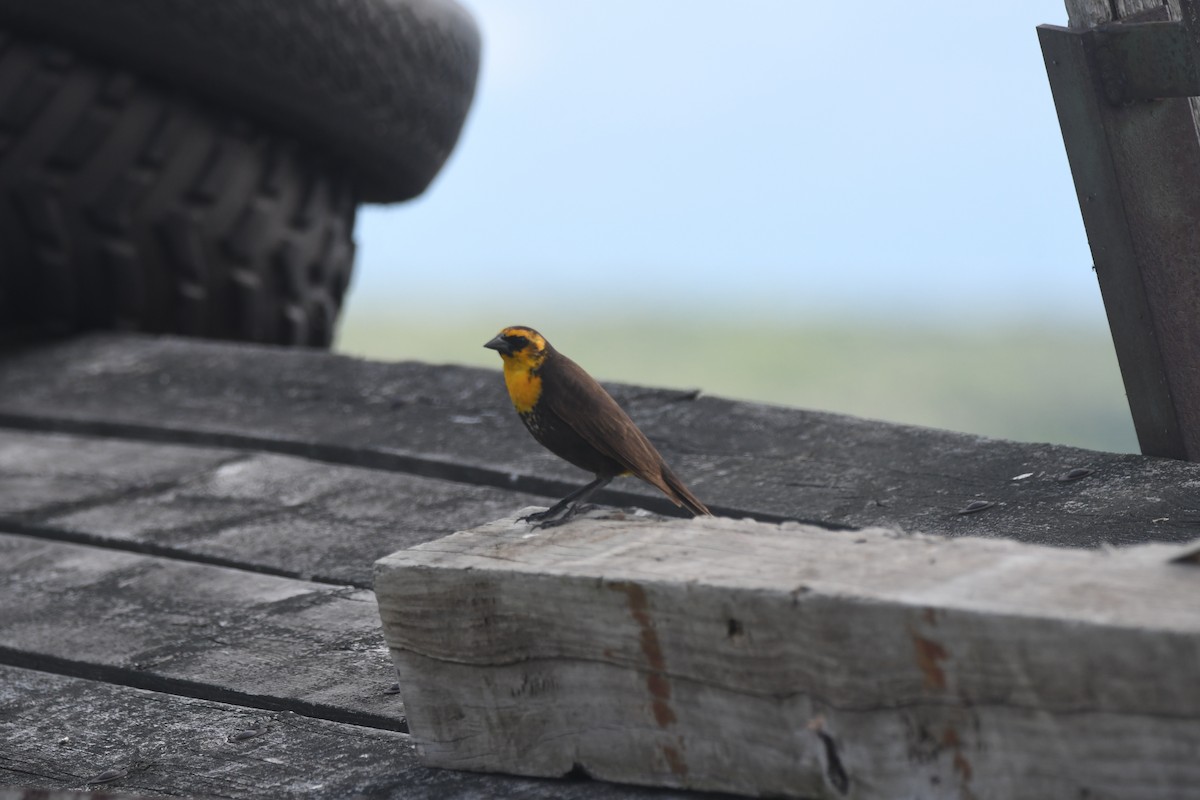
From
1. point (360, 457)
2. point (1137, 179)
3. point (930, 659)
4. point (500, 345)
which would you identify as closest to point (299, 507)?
point (360, 457)

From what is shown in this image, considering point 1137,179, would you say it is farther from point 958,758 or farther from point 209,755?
point 209,755

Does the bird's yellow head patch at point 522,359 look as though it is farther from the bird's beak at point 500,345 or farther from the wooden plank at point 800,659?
the wooden plank at point 800,659

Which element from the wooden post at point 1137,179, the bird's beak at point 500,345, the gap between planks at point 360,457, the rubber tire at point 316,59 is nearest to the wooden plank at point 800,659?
the bird's beak at point 500,345

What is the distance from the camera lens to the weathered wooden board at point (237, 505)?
230 centimetres

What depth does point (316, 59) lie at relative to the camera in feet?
11.9

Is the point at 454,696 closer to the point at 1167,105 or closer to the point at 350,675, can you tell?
the point at 350,675

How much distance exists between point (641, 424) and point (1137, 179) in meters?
1.04

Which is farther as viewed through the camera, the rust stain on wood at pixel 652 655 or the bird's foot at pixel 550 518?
the bird's foot at pixel 550 518

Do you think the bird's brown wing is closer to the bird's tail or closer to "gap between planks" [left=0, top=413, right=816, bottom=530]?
the bird's tail

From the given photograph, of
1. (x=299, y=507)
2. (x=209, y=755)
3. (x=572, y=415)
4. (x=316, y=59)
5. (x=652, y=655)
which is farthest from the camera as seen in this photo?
(x=316, y=59)

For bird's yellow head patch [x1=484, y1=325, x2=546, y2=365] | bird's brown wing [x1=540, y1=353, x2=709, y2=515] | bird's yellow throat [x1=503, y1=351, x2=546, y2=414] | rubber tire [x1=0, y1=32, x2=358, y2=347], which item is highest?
rubber tire [x1=0, y1=32, x2=358, y2=347]

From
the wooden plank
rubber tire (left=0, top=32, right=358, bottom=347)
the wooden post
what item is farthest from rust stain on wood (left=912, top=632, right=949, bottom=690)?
rubber tire (left=0, top=32, right=358, bottom=347)

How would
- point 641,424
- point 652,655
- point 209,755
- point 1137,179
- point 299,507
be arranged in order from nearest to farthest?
point 652,655 < point 209,755 < point 1137,179 < point 299,507 < point 641,424

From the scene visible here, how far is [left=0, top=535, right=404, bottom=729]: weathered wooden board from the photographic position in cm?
175
